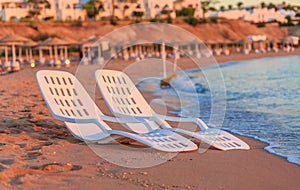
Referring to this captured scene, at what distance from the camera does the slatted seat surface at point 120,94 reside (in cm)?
682

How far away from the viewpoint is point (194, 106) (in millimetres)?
12008

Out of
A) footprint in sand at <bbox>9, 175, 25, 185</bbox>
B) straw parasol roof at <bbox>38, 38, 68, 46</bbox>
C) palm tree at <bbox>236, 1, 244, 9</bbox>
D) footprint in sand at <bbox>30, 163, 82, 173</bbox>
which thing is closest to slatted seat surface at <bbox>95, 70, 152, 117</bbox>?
footprint in sand at <bbox>30, 163, 82, 173</bbox>

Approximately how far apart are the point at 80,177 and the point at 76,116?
2.01 m

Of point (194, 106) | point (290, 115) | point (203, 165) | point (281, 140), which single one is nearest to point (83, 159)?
point (203, 165)

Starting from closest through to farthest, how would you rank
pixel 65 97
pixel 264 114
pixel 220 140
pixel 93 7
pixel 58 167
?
pixel 58 167
pixel 220 140
pixel 65 97
pixel 264 114
pixel 93 7

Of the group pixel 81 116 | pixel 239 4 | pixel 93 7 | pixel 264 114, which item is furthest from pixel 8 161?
pixel 239 4

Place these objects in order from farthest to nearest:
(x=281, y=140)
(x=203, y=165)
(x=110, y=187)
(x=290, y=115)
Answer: (x=290, y=115), (x=281, y=140), (x=203, y=165), (x=110, y=187)

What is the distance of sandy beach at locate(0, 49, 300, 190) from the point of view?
4422 mm

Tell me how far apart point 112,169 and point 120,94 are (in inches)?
86.2

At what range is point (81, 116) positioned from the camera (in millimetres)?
6574

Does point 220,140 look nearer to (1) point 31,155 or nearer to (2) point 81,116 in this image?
(2) point 81,116

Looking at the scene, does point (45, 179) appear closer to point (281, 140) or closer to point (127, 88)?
point (127, 88)

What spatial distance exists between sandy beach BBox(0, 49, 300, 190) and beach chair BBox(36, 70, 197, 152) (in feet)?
0.56

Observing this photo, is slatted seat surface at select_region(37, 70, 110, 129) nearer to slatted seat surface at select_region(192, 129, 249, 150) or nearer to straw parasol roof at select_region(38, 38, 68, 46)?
slatted seat surface at select_region(192, 129, 249, 150)
